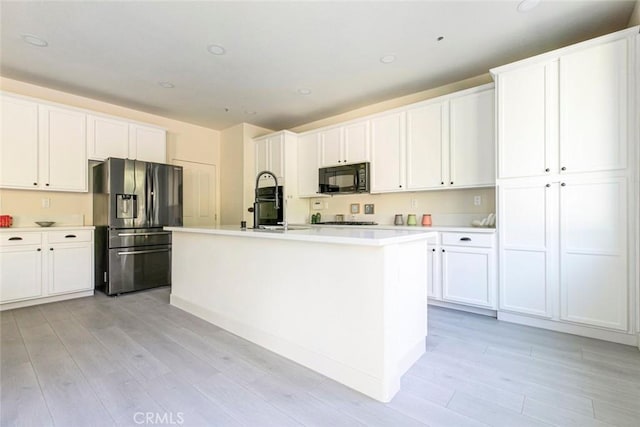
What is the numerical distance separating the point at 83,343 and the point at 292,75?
3290 mm

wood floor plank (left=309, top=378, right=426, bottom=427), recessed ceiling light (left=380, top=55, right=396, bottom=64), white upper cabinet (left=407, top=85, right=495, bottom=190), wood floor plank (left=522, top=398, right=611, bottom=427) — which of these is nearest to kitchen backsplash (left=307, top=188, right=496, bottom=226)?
white upper cabinet (left=407, top=85, right=495, bottom=190)

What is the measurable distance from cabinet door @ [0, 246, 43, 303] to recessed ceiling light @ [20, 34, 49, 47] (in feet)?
7.06

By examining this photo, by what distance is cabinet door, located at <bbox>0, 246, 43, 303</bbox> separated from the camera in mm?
3152

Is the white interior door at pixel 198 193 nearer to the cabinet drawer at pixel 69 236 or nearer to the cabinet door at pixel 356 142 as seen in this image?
the cabinet drawer at pixel 69 236

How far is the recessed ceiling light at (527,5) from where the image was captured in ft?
7.22

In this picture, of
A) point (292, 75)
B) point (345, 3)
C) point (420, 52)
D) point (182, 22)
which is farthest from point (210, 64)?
point (420, 52)

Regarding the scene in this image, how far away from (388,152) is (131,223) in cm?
355

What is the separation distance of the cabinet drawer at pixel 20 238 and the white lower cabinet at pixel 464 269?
14.8 feet

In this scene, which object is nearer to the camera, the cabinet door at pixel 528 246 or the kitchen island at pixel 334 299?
the kitchen island at pixel 334 299

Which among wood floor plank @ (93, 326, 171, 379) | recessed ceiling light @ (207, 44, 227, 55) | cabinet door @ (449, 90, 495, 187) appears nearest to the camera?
wood floor plank @ (93, 326, 171, 379)

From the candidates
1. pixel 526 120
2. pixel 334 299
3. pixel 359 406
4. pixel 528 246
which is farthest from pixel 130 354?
pixel 526 120

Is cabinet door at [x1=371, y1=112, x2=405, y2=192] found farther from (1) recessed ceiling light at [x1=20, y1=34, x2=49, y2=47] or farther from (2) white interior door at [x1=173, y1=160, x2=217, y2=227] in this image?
(1) recessed ceiling light at [x1=20, y1=34, x2=49, y2=47]

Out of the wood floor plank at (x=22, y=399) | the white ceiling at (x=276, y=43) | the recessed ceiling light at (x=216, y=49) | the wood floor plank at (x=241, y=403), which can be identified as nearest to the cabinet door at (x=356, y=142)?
the white ceiling at (x=276, y=43)

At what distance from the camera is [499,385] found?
1.72 meters
